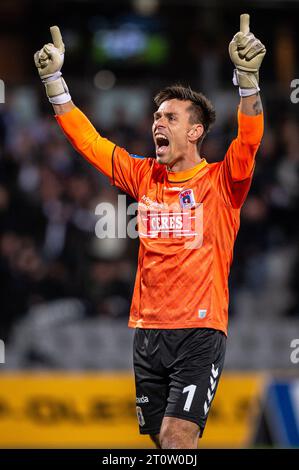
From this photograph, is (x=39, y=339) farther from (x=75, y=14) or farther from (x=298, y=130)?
(x=75, y=14)

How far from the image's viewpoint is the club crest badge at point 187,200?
6027mm

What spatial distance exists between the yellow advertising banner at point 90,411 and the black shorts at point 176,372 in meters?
5.18

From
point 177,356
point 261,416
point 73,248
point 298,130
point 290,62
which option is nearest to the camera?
point 177,356

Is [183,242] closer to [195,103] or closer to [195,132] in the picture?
[195,132]

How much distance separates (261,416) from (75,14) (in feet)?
28.0

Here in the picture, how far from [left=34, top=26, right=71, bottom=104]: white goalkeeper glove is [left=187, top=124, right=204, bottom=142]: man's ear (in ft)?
2.63

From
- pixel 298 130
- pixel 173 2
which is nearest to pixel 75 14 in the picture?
pixel 173 2

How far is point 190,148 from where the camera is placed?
6148mm

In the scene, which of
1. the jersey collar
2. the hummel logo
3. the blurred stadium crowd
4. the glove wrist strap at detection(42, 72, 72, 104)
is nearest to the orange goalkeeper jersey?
the jersey collar

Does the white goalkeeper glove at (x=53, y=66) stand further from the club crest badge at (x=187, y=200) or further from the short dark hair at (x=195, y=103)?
the club crest badge at (x=187, y=200)

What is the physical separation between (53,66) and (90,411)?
6061 millimetres

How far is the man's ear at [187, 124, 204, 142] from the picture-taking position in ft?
20.1

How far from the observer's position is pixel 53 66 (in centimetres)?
613

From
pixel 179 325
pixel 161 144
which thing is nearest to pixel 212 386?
pixel 179 325
